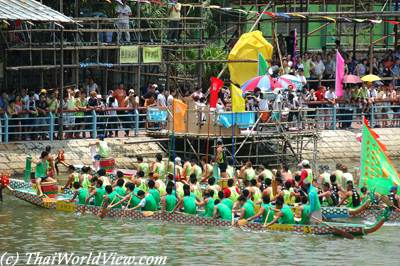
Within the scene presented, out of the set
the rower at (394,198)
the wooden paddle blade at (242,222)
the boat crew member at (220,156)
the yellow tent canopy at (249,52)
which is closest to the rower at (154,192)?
the wooden paddle blade at (242,222)

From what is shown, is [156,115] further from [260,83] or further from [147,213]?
[147,213]

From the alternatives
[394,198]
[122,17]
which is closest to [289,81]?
[122,17]

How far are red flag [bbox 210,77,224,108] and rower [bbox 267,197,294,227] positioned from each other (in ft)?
24.9

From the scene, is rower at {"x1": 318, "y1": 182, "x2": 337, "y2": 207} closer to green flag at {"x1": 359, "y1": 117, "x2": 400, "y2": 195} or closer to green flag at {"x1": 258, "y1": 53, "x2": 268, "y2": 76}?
green flag at {"x1": 359, "y1": 117, "x2": 400, "y2": 195}

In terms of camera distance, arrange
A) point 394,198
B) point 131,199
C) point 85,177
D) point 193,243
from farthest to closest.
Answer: point 85,177, point 131,199, point 394,198, point 193,243

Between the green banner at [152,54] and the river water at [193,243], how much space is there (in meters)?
11.1

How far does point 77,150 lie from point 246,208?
413 inches

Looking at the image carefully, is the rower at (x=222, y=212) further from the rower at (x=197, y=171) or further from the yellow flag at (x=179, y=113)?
the yellow flag at (x=179, y=113)

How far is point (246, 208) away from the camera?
34719 millimetres

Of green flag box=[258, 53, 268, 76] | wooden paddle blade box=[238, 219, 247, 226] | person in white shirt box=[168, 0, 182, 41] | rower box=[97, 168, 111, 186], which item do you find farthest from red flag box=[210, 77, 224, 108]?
wooden paddle blade box=[238, 219, 247, 226]

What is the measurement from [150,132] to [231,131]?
116 inches

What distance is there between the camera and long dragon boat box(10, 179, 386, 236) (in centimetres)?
3350

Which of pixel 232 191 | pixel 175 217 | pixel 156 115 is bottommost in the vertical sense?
pixel 175 217

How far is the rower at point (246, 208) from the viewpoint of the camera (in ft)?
114
